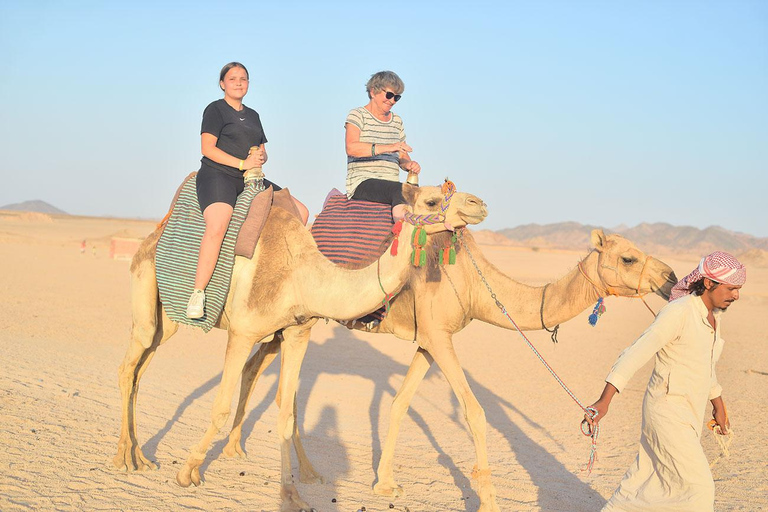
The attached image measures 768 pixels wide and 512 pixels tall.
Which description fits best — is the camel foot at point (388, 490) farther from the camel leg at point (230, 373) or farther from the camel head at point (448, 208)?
the camel head at point (448, 208)

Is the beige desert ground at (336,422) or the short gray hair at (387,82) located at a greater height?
the short gray hair at (387,82)

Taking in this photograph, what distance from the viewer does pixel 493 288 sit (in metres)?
7.21

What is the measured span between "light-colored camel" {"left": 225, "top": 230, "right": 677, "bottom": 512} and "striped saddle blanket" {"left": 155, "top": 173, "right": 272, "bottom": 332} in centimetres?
162

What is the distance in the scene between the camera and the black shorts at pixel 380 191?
6.79m

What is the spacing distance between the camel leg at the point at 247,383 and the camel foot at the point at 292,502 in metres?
1.68

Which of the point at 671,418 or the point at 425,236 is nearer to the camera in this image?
the point at 671,418

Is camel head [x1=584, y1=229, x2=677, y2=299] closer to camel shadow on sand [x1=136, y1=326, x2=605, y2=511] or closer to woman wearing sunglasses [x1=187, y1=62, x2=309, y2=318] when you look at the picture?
camel shadow on sand [x1=136, y1=326, x2=605, y2=511]

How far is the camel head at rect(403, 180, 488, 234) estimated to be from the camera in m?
5.34

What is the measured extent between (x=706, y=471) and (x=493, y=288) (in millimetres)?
2817

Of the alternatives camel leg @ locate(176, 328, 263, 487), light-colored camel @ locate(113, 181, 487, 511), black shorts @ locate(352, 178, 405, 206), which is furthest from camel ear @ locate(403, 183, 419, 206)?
camel leg @ locate(176, 328, 263, 487)

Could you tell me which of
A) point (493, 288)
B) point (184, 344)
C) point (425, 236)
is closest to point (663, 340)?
point (425, 236)

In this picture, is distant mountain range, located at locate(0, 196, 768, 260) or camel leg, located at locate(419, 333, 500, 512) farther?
distant mountain range, located at locate(0, 196, 768, 260)

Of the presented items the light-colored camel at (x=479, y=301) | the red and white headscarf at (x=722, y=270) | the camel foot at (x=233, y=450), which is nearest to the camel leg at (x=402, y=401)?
the light-colored camel at (x=479, y=301)

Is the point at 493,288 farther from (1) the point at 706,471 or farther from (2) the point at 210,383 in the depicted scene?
(2) the point at 210,383
